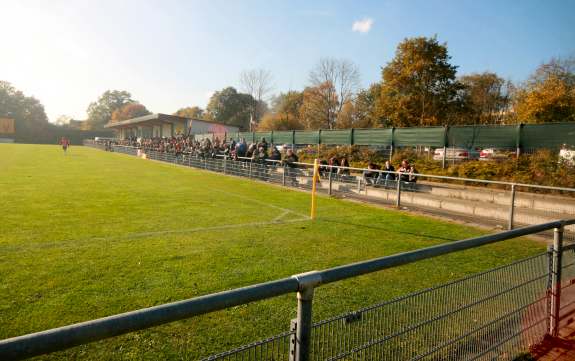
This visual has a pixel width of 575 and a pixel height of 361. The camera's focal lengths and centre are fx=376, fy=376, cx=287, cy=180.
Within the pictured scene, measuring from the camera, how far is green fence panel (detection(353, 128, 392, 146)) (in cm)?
2048

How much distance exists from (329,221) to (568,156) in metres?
9.70

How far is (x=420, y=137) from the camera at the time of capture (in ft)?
61.8

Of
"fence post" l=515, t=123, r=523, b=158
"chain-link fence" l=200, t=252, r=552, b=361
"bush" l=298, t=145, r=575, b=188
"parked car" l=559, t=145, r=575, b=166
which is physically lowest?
→ "chain-link fence" l=200, t=252, r=552, b=361

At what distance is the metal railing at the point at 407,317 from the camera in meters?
1.28

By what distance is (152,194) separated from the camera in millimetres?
13398

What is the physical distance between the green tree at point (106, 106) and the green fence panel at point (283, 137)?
112348mm

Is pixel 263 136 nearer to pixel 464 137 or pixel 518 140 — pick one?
pixel 464 137

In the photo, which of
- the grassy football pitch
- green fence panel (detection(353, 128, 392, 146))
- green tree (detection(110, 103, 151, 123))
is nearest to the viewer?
the grassy football pitch

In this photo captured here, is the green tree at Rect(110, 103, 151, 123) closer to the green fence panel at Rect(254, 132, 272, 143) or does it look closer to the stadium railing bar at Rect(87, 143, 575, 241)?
the green fence panel at Rect(254, 132, 272, 143)

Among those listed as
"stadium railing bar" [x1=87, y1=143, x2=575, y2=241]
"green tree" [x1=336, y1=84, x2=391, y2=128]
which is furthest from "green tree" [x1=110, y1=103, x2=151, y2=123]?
"stadium railing bar" [x1=87, y1=143, x2=575, y2=241]

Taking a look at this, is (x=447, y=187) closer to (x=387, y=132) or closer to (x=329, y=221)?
(x=329, y=221)

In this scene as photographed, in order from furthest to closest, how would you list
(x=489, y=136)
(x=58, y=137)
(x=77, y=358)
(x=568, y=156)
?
(x=58, y=137) < (x=489, y=136) < (x=568, y=156) < (x=77, y=358)

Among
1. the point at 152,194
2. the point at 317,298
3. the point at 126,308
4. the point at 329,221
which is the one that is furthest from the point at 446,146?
the point at 126,308

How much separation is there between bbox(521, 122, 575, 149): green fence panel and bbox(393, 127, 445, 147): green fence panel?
3671mm
